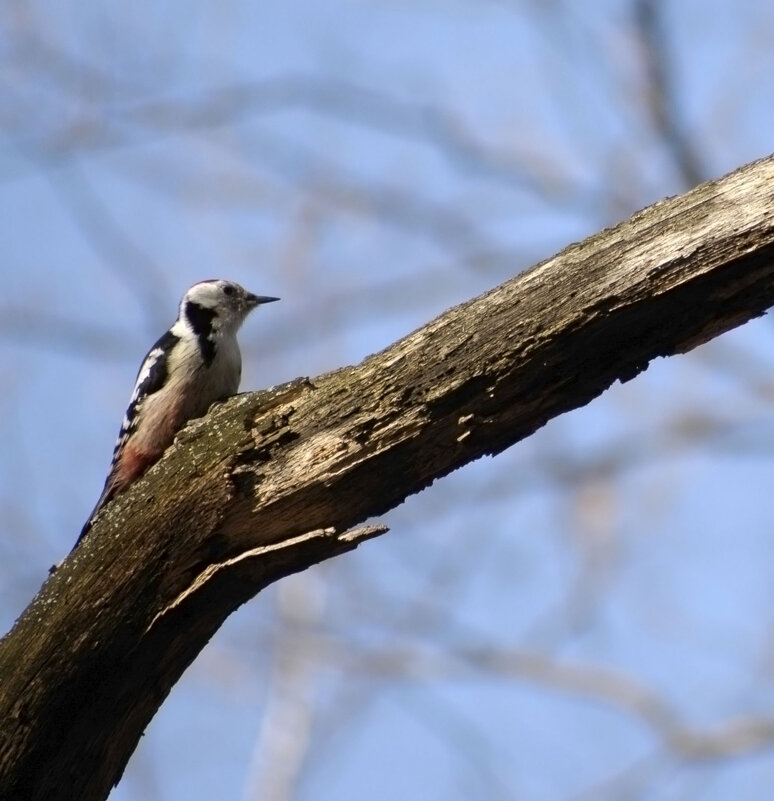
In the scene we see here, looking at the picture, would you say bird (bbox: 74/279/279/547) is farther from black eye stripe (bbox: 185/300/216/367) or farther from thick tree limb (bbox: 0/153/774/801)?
thick tree limb (bbox: 0/153/774/801)

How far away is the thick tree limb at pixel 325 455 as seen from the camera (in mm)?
3172

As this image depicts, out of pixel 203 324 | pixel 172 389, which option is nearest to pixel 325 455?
pixel 172 389

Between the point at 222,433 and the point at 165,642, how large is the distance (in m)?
0.65

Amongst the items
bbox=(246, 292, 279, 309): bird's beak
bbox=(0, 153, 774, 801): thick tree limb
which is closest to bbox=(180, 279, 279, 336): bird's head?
bbox=(246, 292, 279, 309): bird's beak

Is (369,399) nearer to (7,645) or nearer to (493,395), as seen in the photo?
(493,395)

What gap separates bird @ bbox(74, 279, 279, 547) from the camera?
4977mm

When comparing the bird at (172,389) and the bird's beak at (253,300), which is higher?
the bird's beak at (253,300)

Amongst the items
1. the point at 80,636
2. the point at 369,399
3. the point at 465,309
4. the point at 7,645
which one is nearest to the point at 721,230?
the point at 465,309

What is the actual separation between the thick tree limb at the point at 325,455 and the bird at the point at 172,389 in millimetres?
1418

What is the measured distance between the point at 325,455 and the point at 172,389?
2.13 meters

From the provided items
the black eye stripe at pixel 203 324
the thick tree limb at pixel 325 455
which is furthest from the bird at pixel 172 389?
the thick tree limb at pixel 325 455

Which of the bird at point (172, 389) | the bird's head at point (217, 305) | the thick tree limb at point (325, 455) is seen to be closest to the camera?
the thick tree limb at point (325, 455)

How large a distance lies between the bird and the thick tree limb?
4.65 feet

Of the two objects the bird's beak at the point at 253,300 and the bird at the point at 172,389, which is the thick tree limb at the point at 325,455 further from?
the bird's beak at the point at 253,300
